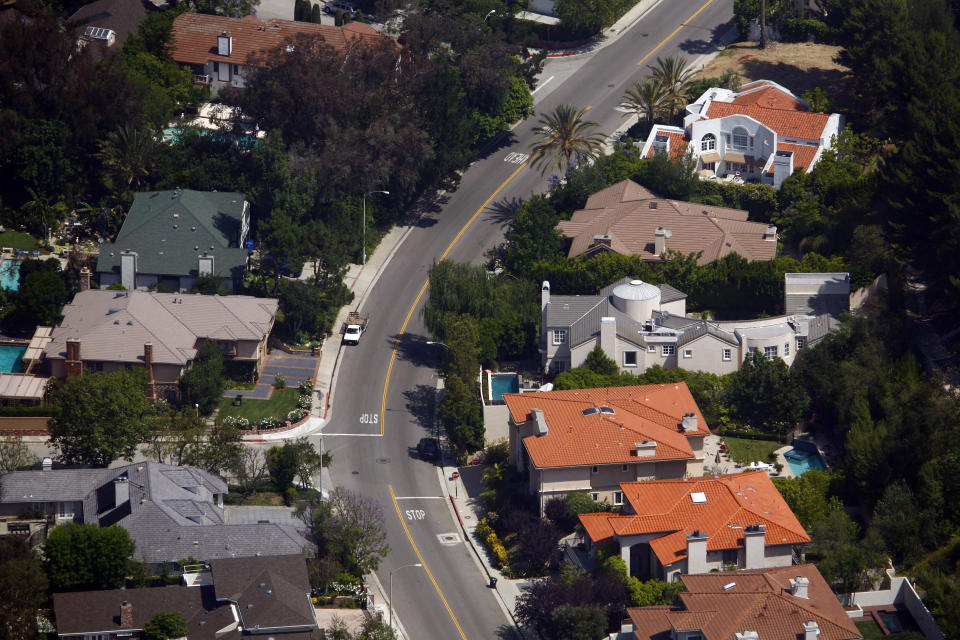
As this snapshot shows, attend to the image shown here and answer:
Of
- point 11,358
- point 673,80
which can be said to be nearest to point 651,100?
point 673,80

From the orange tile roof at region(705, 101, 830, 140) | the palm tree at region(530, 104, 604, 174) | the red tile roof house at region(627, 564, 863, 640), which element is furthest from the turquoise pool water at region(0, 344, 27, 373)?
the orange tile roof at region(705, 101, 830, 140)

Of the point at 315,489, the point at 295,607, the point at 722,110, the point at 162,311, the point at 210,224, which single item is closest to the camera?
the point at 295,607

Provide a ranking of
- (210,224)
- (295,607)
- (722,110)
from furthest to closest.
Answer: (722,110) → (210,224) → (295,607)

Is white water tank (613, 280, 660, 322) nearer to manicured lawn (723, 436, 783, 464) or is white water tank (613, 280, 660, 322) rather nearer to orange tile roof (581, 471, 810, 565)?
manicured lawn (723, 436, 783, 464)

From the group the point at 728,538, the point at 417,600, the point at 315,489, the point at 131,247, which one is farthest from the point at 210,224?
the point at 728,538

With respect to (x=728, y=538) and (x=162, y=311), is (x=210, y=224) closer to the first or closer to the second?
(x=162, y=311)

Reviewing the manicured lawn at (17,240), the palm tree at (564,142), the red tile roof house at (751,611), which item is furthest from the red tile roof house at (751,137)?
the red tile roof house at (751,611)
